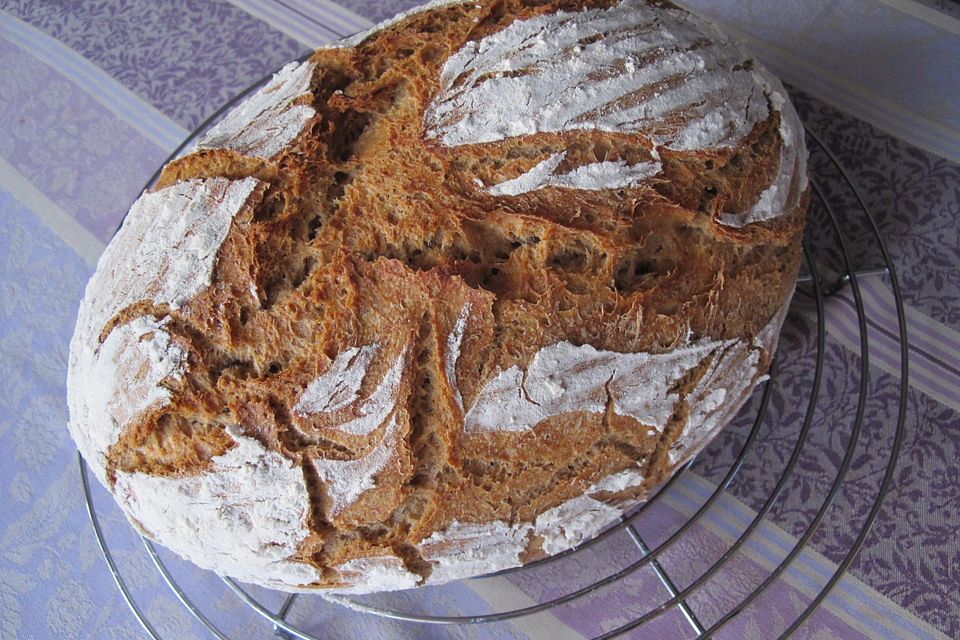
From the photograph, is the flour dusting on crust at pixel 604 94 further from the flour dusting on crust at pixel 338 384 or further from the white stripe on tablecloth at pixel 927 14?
the white stripe on tablecloth at pixel 927 14

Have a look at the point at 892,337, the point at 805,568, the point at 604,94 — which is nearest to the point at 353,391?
the point at 604,94

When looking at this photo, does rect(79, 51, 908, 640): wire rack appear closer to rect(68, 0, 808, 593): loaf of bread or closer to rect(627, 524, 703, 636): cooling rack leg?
rect(627, 524, 703, 636): cooling rack leg

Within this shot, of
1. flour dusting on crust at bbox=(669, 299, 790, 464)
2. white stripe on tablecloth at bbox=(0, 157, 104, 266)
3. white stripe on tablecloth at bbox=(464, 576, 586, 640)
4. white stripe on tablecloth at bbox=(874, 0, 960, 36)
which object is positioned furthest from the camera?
white stripe on tablecloth at bbox=(0, 157, 104, 266)

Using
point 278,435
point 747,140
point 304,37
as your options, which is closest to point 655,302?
point 747,140

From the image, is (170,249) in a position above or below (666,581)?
above

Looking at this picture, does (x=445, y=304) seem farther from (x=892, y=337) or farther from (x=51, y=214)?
(x=51, y=214)

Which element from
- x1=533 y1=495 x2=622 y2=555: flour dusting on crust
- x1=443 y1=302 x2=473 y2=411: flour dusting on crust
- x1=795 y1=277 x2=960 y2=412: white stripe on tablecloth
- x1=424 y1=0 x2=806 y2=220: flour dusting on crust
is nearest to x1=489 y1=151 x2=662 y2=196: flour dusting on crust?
x1=424 y1=0 x2=806 y2=220: flour dusting on crust

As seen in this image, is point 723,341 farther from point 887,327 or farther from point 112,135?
point 112,135
